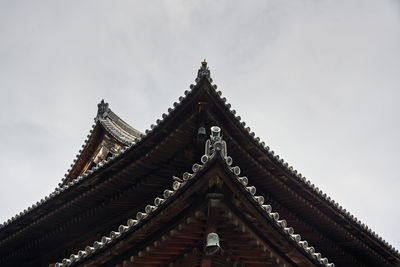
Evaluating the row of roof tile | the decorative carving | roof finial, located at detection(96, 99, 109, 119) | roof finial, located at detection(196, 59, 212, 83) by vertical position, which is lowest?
the row of roof tile

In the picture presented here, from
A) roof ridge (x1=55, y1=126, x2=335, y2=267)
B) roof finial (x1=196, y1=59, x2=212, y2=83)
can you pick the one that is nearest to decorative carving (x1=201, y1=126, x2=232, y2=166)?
roof ridge (x1=55, y1=126, x2=335, y2=267)

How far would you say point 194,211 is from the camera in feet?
20.5

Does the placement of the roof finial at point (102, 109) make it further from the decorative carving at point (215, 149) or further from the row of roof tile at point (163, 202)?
the decorative carving at point (215, 149)

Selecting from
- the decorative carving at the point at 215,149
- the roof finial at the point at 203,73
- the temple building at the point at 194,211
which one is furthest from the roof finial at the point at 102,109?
the decorative carving at the point at 215,149

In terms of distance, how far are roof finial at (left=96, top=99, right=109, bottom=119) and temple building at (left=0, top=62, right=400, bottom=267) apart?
22.6ft

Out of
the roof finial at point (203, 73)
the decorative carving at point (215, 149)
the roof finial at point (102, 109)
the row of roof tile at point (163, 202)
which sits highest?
the roof finial at point (102, 109)

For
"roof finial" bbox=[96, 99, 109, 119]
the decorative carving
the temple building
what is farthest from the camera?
"roof finial" bbox=[96, 99, 109, 119]

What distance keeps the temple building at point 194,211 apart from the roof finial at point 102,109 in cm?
688

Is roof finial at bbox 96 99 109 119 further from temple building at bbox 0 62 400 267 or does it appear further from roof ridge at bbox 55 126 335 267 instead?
roof ridge at bbox 55 126 335 267

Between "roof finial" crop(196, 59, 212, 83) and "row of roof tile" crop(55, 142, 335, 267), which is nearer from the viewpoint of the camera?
"row of roof tile" crop(55, 142, 335, 267)

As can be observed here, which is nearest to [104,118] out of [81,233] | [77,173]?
[77,173]

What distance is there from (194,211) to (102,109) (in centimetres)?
1158

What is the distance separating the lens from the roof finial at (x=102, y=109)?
53.6ft

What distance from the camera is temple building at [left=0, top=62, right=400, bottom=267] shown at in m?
6.29
